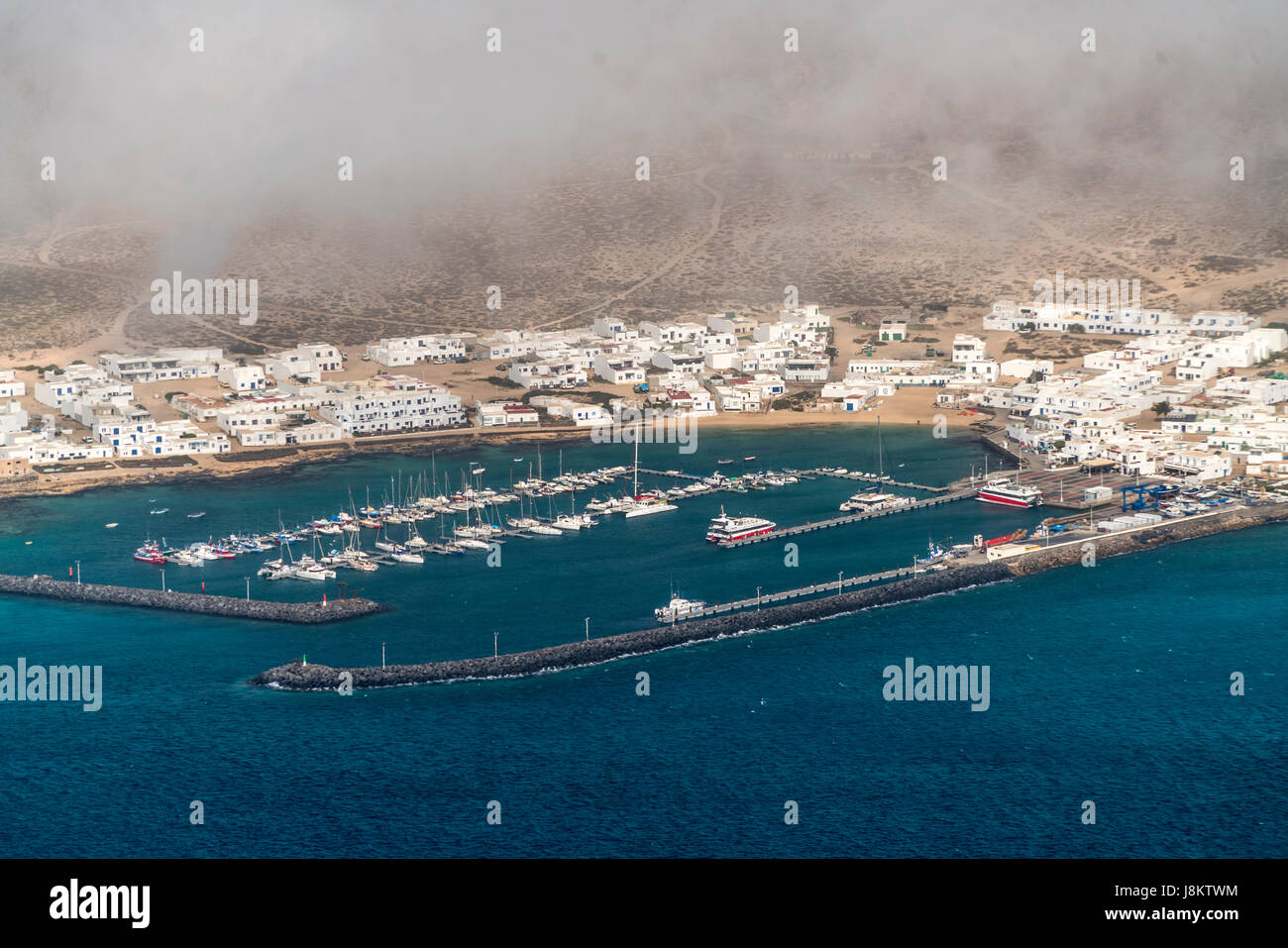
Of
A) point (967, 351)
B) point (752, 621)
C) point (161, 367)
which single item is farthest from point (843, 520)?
point (161, 367)

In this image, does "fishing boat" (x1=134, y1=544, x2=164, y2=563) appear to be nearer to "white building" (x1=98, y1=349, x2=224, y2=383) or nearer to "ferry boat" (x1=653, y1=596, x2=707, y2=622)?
"ferry boat" (x1=653, y1=596, x2=707, y2=622)

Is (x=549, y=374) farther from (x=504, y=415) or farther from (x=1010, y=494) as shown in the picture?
(x=1010, y=494)

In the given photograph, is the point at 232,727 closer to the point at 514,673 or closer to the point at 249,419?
the point at 514,673

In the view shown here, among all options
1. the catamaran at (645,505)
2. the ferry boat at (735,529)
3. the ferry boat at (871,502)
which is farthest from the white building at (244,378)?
the ferry boat at (871,502)

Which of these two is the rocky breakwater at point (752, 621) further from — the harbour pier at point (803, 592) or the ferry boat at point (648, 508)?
the ferry boat at point (648, 508)

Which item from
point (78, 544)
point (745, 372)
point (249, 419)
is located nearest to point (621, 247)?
point (745, 372)

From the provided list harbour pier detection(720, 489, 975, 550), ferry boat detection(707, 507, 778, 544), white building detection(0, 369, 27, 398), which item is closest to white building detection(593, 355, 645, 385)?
harbour pier detection(720, 489, 975, 550)
